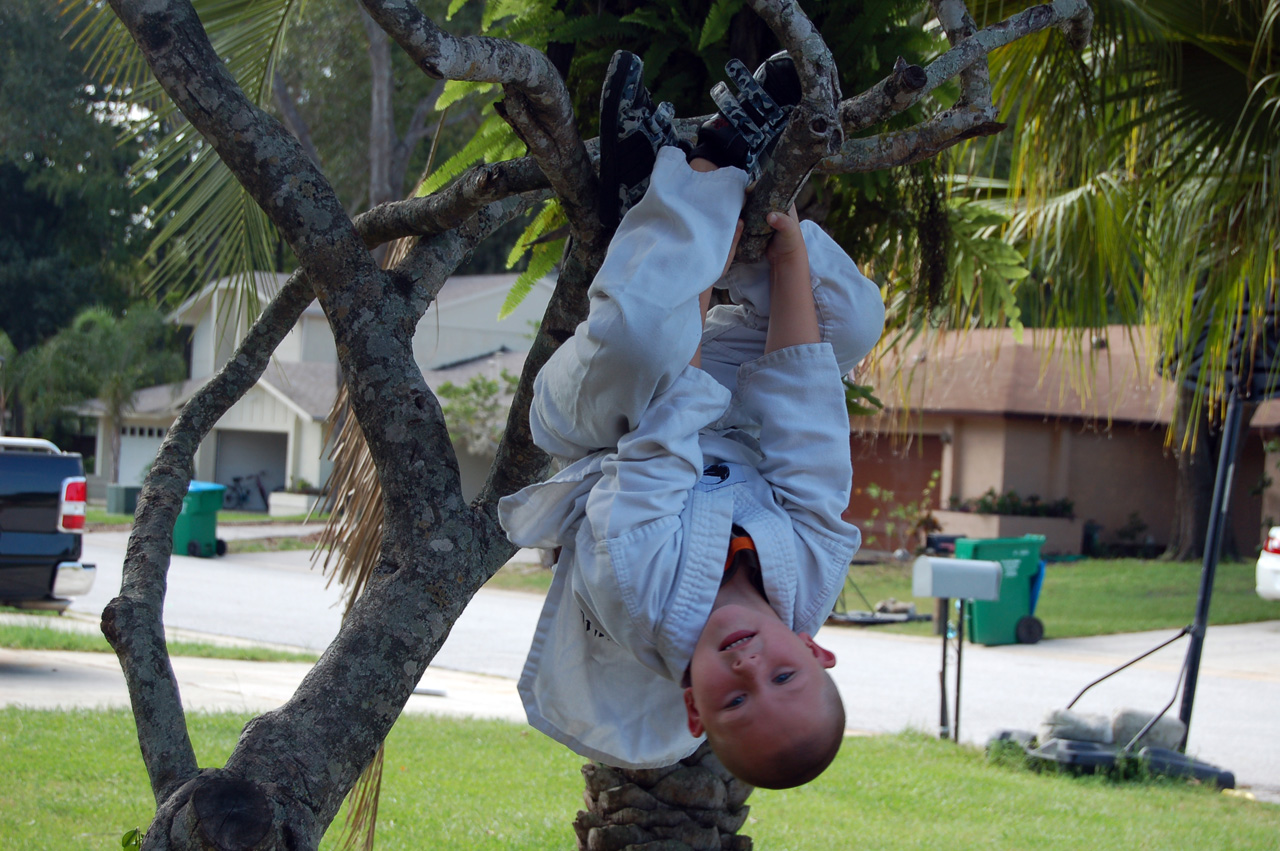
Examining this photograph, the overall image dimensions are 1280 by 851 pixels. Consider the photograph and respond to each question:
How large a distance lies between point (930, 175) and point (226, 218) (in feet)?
8.28

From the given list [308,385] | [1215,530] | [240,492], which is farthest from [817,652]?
[240,492]

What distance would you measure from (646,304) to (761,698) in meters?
0.70

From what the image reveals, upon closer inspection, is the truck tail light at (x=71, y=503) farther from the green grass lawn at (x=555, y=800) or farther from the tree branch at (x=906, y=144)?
the tree branch at (x=906, y=144)

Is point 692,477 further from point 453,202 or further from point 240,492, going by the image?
point 240,492

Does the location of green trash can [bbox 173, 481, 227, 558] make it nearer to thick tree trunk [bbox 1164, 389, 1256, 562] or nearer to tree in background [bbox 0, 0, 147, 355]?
tree in background [bbox 0, 0, 147, 355]

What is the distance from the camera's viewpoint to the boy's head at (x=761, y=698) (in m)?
1.97

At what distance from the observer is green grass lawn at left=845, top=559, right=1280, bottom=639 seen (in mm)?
14336

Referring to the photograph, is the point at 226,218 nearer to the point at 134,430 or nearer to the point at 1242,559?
the point at 1242,559

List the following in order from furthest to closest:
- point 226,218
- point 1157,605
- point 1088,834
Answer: point 1157,605
point 1088,834
point 226,218

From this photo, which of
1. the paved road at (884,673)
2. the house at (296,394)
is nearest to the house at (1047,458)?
the paved road at (884,673)

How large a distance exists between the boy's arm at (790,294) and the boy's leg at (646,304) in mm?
172

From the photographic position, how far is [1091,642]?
13.0 m

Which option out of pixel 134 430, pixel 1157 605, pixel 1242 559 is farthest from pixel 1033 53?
pixel 134 430

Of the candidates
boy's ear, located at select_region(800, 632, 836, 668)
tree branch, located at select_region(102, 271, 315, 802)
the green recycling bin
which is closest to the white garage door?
the green recycling bin
